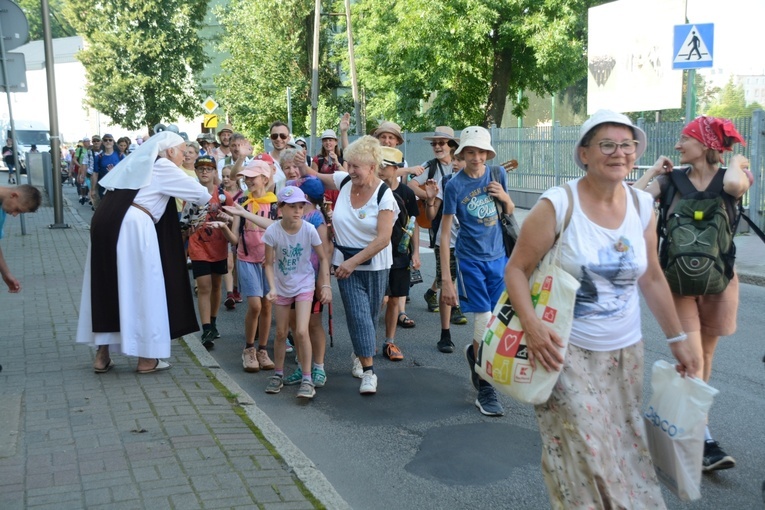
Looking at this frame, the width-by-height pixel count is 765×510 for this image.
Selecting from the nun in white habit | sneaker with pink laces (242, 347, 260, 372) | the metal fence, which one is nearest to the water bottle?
sneaker with pink laces (242, 347, 260, 372)

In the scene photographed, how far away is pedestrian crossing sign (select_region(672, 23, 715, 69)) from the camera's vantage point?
13008 millimetres

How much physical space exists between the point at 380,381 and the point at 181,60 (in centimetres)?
4404

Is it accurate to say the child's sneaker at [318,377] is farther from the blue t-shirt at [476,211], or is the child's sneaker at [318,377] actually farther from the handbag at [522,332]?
the handbag at [522,332]

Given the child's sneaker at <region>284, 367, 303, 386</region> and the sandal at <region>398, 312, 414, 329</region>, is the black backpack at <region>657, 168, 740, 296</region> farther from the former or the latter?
the sandal at <region>398, 312, 414, 329</region>

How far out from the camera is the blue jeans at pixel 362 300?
6.56 meters

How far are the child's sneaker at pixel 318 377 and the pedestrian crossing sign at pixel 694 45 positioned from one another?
8.60 metres

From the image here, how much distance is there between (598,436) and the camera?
325cm

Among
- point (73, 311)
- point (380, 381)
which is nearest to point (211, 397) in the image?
point (380, 381)

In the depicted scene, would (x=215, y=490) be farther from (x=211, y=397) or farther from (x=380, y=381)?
(x=380, y=381)

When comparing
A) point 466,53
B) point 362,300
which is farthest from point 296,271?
point 466,53

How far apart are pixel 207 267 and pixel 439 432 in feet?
11.1

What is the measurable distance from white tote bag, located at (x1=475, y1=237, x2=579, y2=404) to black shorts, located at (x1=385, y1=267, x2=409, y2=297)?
4323 mm

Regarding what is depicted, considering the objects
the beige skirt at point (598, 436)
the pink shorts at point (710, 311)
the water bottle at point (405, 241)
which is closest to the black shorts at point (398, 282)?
the water bottle at point (405, 241)

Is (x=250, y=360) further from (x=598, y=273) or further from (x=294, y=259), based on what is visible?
(x=598, y=273)
